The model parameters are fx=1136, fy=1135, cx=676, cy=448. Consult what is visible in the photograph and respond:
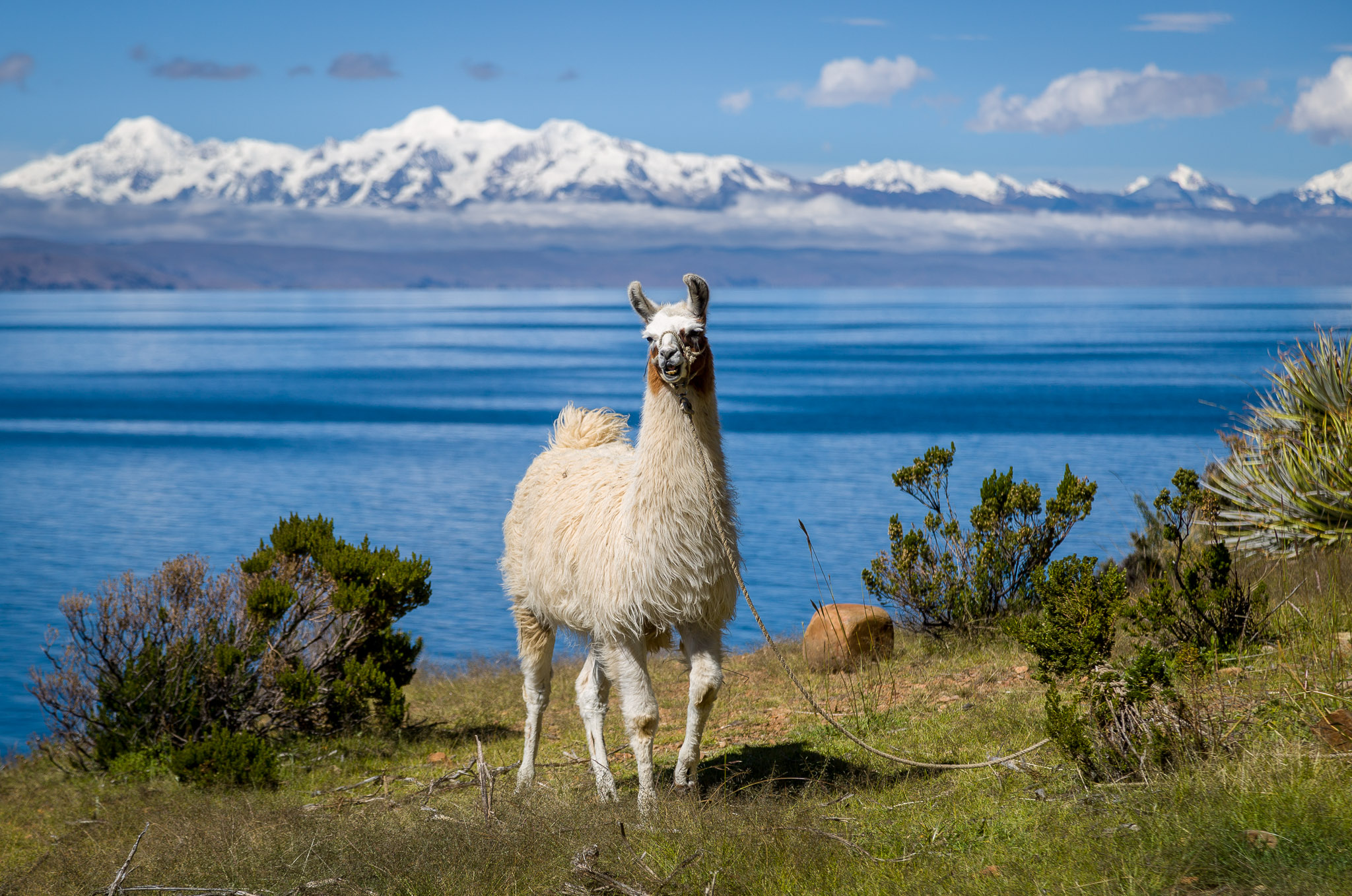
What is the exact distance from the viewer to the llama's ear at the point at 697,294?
565cm

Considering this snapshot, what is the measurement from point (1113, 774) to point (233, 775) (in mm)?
6154

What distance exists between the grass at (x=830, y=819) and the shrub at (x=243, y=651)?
64cm

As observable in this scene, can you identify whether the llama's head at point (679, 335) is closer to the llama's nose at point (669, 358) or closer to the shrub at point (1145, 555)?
the llama's nose at point (669, 358)

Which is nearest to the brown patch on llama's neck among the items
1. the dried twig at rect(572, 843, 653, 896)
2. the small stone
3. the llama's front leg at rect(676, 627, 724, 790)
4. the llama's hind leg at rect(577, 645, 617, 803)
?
the llama's front leg at rect(676, 627, 724, 790)

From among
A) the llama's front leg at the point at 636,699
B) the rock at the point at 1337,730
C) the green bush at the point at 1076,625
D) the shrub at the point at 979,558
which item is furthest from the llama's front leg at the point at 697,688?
the shrub at the point at 979,558

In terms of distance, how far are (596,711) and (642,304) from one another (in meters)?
2.38

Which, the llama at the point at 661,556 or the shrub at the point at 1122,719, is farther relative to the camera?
the llama at the point at 661,556

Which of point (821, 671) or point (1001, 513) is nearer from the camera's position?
point (821, 671)

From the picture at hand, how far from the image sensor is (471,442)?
45.2 meters

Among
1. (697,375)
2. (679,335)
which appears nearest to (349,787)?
(697,375)

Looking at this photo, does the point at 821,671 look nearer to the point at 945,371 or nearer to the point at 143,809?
the point at 143,809

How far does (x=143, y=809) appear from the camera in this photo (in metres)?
7.68

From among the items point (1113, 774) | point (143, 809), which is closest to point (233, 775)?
point (143, 809)

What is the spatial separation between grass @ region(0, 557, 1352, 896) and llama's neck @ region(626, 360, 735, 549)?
1351 millimetres
